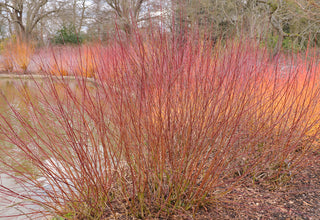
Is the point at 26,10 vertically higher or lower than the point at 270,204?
higher

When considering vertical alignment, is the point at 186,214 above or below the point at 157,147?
below

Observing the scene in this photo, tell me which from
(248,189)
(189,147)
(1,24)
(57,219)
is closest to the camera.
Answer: (189,147)

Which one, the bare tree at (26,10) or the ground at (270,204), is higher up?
the bare tree at (26,10)

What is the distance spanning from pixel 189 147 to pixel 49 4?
2090 centimetres

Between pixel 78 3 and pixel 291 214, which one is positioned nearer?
pixel 291 214

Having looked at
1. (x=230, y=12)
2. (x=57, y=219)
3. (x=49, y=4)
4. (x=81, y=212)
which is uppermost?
(x=49, y=4)

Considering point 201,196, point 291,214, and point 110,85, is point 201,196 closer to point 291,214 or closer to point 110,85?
point 291,214

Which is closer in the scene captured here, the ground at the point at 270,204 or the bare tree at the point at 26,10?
the ground at the point at 270,204

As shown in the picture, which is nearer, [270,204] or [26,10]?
[270,204]

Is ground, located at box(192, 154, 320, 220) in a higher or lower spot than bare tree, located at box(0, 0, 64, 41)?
lower

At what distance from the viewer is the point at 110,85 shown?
6.38 feet

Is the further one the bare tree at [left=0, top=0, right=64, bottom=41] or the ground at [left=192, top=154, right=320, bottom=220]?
the bare tree at [left=0, top=0, right=64, bottom=41]

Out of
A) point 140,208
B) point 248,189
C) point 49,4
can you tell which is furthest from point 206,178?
point 49,4

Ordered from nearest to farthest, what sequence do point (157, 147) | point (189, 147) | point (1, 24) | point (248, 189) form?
Result: 1. point (157, 147)
2. point (189, 147)
3. point (248, 189)
4. point (1, 24)
